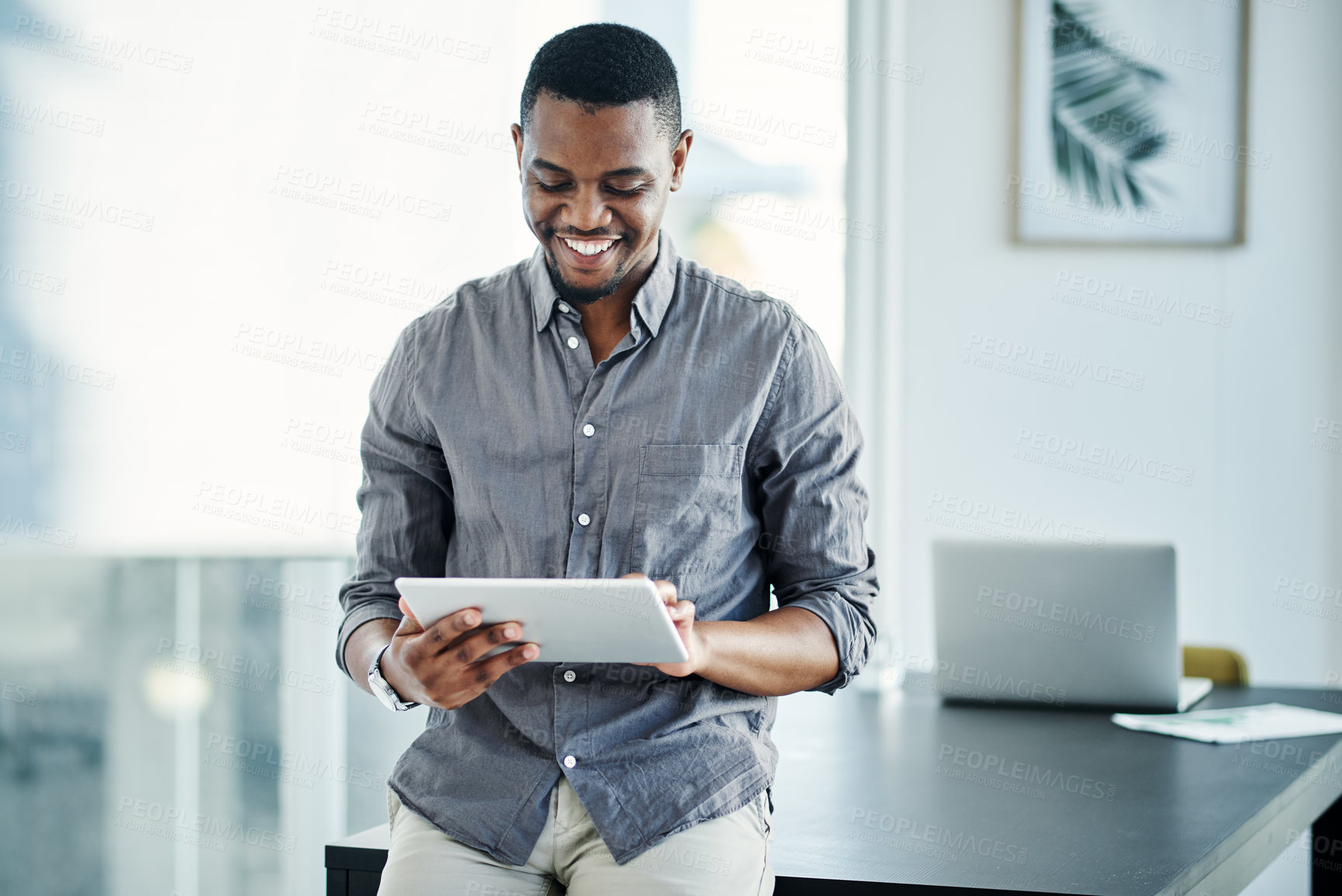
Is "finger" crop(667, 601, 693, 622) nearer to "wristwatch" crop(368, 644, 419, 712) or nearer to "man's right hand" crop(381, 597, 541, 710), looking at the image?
"man's right hand" crop(381, 597, 541, 710)

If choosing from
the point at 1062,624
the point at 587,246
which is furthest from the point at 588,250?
the point at 1062,624

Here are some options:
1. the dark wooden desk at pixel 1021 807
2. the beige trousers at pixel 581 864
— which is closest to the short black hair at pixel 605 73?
the beige trousers at pixel 581 864

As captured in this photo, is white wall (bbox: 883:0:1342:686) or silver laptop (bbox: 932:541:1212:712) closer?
silver laptop (bbox: 932:541:1212:712)

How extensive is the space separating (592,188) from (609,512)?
35 cm

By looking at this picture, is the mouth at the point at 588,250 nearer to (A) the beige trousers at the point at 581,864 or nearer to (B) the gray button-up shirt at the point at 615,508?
(B) the gray button-up shirt at the point at 615,508

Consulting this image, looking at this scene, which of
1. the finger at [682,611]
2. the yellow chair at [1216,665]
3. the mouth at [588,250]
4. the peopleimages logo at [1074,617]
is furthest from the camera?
the yellow chair at [1216,665]

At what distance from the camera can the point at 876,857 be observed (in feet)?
4.42

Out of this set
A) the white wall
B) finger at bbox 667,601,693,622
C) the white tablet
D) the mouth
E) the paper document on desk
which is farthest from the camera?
the white wall

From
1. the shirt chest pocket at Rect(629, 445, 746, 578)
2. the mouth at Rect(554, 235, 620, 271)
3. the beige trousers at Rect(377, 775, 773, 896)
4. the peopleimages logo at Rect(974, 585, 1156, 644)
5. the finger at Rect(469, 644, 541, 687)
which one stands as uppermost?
the mouth at Rect(554, 235, 620, 271)

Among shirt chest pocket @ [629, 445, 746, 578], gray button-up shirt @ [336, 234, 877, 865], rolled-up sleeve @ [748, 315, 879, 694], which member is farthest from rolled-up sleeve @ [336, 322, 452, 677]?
rolled-up sleeve @ [748, 315, 879, 694]

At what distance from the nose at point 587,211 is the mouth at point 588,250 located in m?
0.02

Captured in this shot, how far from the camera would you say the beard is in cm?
135

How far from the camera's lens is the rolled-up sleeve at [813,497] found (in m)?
1.36

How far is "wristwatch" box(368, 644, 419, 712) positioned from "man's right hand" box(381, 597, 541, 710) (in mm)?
96
